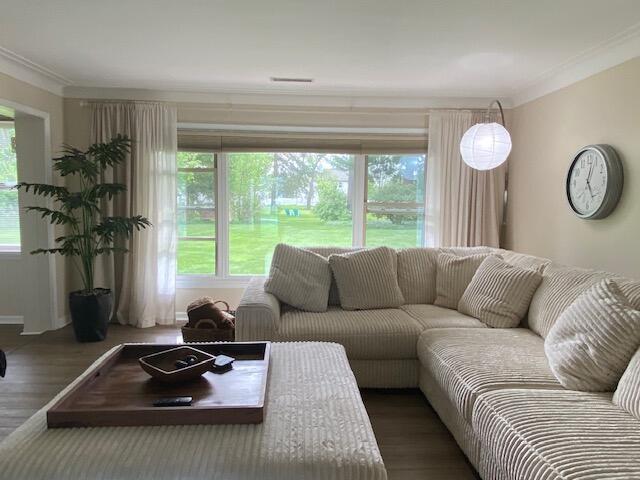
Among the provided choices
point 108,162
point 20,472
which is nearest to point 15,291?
point 108,162

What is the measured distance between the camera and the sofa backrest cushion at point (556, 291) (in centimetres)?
233

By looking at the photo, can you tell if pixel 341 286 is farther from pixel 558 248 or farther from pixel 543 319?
pixel 558 248

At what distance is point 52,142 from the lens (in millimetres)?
3867

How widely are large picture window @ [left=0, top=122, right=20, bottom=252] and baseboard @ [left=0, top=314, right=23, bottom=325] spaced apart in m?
0.67

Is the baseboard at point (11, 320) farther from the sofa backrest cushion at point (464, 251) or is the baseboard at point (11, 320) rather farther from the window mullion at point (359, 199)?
the sofa backrest cushion at point (464, 251)

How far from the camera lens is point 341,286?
3.08 metres

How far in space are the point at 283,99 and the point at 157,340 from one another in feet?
8.26

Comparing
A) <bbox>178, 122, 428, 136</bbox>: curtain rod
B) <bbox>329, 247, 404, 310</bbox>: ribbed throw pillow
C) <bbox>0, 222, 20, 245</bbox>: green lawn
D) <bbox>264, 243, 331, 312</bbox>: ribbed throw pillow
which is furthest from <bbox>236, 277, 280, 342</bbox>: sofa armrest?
<bbox>0, 222, 20, 245</bbox>: green lawn

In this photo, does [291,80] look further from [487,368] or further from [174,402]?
[174,402]

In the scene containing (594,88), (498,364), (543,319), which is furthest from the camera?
(594,88)

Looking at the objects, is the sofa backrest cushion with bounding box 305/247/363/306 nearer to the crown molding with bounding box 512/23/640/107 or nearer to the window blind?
the window blind

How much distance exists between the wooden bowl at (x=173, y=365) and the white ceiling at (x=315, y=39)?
180 cm

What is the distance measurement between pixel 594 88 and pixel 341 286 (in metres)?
2.29

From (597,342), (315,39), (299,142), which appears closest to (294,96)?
(299,142)
